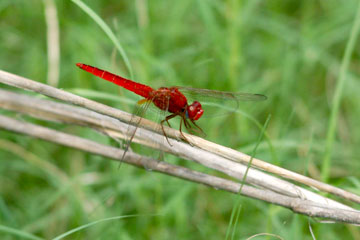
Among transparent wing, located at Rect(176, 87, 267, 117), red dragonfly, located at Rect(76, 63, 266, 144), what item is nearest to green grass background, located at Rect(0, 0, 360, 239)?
red dragonfly, located at Rect(76, 63, 266, 144)

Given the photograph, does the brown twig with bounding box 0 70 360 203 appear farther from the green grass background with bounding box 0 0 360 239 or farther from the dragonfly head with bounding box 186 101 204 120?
the dragonfly head with bounding box 186 101 204 120

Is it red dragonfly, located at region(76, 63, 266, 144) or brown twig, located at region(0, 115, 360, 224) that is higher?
red dragonfly, located at region(76, 63, 266, 144)

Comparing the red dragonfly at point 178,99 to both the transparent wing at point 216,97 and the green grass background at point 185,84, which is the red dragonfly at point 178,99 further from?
the green grass background at point 185,84

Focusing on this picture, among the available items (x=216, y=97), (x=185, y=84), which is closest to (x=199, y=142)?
(x=216, y=97)

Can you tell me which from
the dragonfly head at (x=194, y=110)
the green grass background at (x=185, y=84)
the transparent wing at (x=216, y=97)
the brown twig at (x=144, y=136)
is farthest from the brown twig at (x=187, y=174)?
the transparent wing at (x=216, y=97)

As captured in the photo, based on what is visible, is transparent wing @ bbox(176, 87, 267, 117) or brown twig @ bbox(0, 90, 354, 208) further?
transparent wing @ bbox(176, 87, 267, 117)

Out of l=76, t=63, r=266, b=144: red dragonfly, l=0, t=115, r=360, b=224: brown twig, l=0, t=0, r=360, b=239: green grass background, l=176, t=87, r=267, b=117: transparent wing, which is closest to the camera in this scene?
l=0, t=115, r=360, b=224: brown twig

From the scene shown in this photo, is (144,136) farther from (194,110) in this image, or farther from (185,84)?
(185,84)
